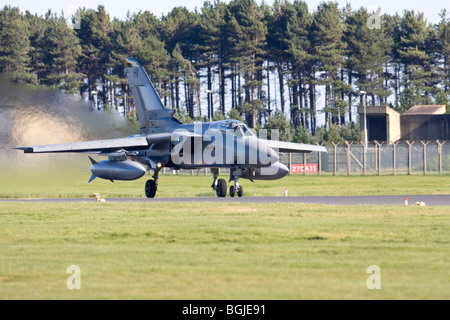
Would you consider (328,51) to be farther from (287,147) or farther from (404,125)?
(287,147)

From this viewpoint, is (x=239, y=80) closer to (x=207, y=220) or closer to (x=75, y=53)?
(x=75, y=53)

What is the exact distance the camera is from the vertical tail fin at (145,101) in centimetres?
3269

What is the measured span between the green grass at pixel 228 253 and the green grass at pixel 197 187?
1056 cm

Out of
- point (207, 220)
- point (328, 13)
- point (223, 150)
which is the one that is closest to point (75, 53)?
point (328, 13)

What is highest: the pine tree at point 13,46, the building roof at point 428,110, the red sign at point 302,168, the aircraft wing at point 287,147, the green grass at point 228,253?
the pine tree at point 13,46

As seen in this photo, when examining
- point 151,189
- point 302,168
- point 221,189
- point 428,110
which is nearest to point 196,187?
point 151,189

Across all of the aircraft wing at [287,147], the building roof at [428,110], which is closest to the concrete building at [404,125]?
the building roof at [428,110]

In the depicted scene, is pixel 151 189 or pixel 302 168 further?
pixel 302 168

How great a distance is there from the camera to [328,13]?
98438 mm

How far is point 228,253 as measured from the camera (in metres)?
13.1

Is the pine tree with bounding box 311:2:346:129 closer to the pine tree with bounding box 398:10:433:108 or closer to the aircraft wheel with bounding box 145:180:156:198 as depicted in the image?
the pine tree with bounding box 398:10:433:108

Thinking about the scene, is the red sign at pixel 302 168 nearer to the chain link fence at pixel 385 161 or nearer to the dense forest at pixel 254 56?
the chain link fence at pixel 385 161

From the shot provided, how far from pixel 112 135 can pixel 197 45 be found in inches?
2533

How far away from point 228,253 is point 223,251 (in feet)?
0.89
